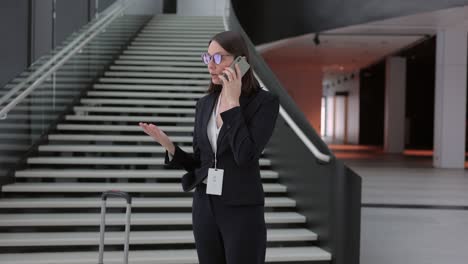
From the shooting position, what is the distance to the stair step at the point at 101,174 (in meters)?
6.17

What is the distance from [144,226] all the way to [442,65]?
1267 centimetres

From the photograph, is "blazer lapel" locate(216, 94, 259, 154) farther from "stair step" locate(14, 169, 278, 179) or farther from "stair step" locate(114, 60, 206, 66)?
"stair step" locate(114, 60, 206, 66)

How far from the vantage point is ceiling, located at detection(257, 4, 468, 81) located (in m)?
13.5

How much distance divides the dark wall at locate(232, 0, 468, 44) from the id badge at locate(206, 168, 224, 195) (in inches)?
443

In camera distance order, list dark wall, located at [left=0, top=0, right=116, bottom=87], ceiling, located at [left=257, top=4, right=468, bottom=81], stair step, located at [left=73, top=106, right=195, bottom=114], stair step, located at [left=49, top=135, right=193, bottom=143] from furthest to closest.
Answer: ceiling, located at [left=257, top=4, right=468, bottom=81], stair step, located at [left=73, top=106, right=195, bottom=114], dark wall, located at [left=0, top=0, right=116, bottom=87], stair step, located at [left=49, top=135, right=193, bottom=143]

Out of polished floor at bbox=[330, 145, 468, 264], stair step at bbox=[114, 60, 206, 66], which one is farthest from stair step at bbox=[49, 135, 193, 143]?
stair step at bbox=[114, 60, 206, 66]

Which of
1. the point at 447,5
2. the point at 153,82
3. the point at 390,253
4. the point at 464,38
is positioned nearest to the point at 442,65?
the point at 464,38

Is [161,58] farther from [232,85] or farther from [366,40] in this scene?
[232,85]

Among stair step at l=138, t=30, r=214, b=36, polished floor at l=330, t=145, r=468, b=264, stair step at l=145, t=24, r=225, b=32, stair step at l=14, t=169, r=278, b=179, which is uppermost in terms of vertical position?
stair step at l=145, t=24, r=225, b=32

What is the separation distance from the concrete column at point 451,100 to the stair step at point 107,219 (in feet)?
36.7

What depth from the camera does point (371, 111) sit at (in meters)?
30.9

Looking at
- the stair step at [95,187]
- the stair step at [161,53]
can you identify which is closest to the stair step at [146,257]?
the stair step at [95,187]

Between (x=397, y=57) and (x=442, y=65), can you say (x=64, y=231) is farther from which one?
(x=397, y=57)

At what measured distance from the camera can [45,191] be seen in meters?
5.87
